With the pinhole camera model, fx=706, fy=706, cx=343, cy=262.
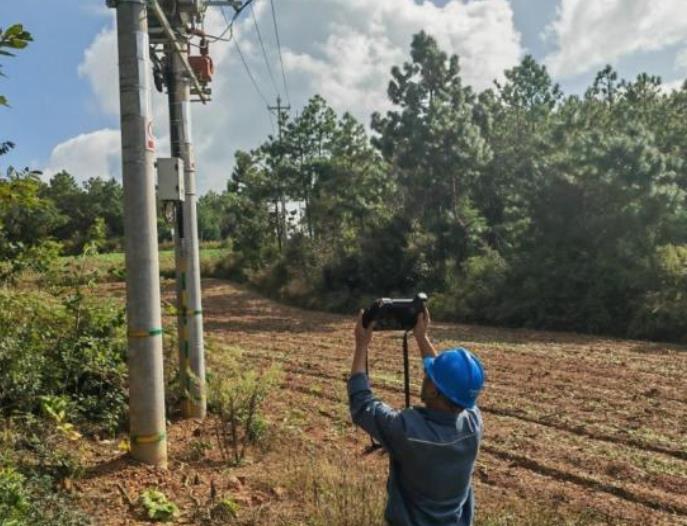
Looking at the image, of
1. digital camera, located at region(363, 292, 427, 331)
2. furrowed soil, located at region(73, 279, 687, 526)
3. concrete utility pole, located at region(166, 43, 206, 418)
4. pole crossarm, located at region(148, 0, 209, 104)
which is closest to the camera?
digital camera, located at region(363, 292, 427, 331)

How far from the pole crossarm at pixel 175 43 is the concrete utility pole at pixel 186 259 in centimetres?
5

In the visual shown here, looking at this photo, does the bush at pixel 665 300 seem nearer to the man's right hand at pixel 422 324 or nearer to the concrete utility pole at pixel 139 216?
the concrete utility pole at pixel 139 216

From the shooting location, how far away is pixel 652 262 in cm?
1662

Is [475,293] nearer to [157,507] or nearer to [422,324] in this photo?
[157,507]

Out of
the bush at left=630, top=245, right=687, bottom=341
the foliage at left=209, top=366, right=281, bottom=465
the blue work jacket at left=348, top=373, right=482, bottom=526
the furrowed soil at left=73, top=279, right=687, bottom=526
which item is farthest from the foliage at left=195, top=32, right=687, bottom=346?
the blue work jacket at left=348, top=373, right=482, bottom=526

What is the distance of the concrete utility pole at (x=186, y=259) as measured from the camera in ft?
22.9

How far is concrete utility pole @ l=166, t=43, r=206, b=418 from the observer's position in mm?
6969

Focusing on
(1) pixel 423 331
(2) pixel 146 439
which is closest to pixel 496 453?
(2) pixel 146 439

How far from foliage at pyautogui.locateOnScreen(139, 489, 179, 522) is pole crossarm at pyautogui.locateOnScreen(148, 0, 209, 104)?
3622mm

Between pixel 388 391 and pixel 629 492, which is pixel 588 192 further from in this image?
pixel 629 492

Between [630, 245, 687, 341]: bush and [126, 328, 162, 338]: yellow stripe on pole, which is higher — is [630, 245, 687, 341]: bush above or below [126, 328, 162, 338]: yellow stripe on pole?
below

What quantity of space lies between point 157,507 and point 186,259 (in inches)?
111

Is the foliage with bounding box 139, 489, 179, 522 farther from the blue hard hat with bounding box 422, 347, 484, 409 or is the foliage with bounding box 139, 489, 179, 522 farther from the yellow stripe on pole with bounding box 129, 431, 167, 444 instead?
the blue hard hat with bounding box 422, 347, 484, 409

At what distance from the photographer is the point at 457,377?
2.62m
